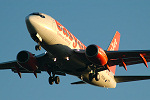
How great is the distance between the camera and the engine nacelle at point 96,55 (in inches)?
1188

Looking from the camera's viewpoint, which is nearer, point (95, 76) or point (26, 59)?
point (26, 59)

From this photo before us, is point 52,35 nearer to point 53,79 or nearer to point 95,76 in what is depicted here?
point 95,76

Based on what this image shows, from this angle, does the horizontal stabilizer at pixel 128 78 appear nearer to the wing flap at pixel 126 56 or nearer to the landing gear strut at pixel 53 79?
the wing flap at pixel 126 56

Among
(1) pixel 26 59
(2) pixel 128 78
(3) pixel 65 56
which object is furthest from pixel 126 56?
(1) pixel 26 59

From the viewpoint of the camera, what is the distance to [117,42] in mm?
49312

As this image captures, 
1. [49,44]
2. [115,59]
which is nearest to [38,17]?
[49,44]

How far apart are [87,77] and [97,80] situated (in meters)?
1.54

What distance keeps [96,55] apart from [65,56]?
331 cm

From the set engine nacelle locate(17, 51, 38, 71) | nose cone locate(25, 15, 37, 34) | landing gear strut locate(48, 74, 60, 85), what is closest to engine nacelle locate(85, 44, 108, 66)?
nose cone locate(25, 15, 37, 34)

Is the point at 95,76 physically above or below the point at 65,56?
below

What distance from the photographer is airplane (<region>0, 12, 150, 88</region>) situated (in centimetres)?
→ 2917

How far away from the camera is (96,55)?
98.8ft

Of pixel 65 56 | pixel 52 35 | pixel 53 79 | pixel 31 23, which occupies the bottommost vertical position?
pixel 53 79

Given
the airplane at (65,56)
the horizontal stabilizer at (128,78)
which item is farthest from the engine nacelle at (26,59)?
the horizontal stabilizer at (128,78)
